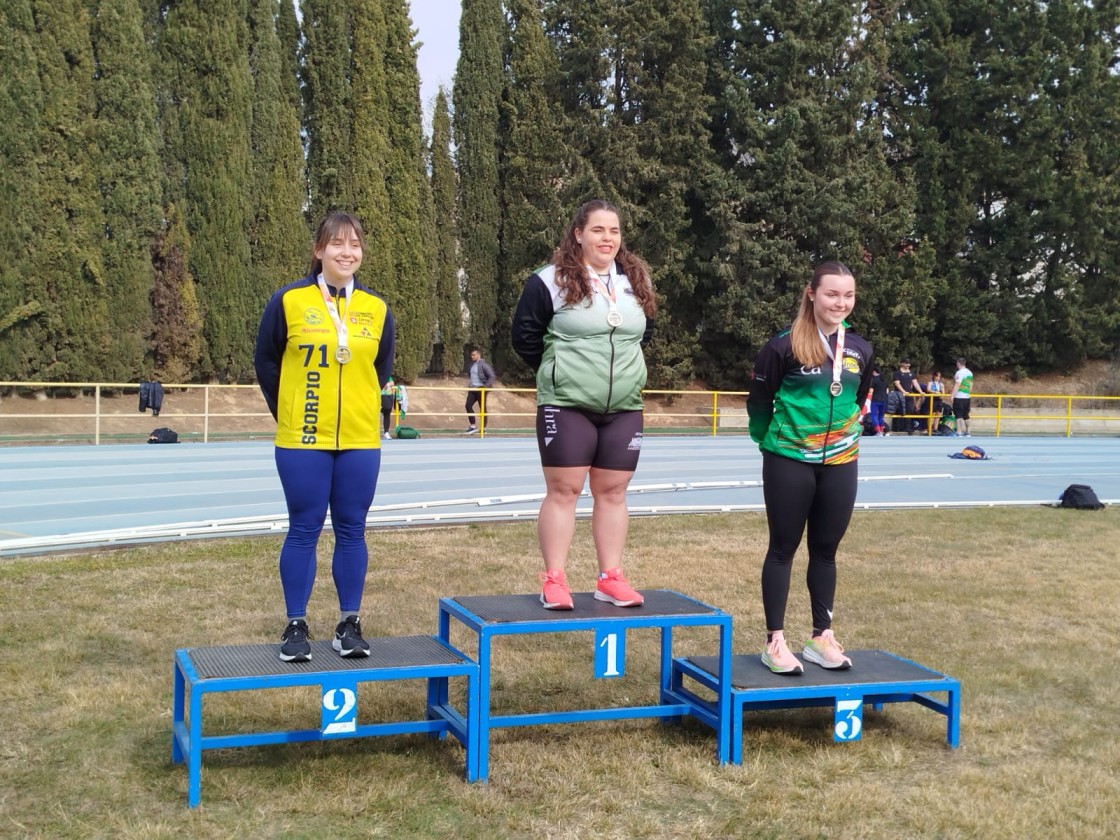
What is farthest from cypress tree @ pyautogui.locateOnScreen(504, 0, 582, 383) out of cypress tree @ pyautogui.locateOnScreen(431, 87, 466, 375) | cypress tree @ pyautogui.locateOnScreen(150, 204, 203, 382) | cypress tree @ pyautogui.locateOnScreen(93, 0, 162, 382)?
cypress tree @ pyautogui.locateOnScreen(93, 0, 162, 382)

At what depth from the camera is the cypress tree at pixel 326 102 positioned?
28047 mm

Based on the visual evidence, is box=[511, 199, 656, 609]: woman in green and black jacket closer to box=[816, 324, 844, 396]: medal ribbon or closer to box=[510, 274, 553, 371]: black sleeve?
box=[510, 274, 553, 371]: black sleeve

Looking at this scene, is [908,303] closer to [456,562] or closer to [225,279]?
[225,279]

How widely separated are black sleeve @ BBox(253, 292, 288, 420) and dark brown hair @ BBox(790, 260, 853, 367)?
2047mm

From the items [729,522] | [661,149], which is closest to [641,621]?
[729,522]

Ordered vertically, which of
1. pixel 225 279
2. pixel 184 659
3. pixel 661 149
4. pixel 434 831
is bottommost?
pixel 434 831

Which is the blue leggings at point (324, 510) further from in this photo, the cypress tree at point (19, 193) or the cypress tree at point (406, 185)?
the cypress tree at point (406, 185)

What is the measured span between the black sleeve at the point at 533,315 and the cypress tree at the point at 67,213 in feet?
67.3

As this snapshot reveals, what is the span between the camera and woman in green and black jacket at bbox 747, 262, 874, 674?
453cm

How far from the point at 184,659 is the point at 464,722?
1056mm

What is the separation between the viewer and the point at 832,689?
14.4 feet

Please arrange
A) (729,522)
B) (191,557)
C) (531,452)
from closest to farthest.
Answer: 1. (191,557)
2. (729,522)
3. (531,452)

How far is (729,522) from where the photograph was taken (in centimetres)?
1091

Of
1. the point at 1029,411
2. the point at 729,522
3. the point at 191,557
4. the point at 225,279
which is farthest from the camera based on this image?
the point at 1029,411
